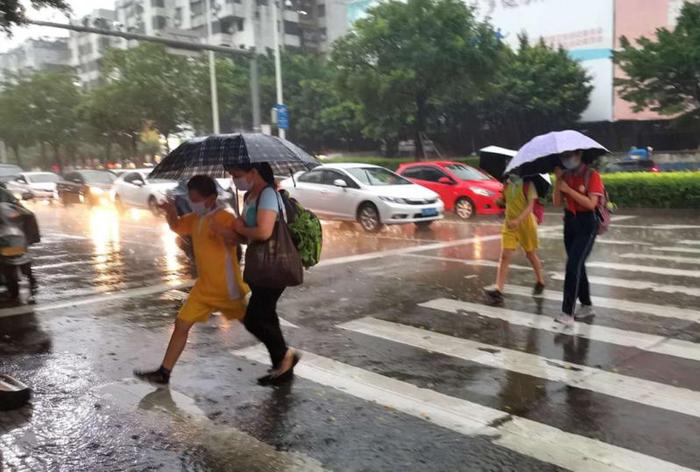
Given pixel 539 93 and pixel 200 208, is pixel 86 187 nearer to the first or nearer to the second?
pixel 200 208

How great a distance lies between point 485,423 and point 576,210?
2.65 meters

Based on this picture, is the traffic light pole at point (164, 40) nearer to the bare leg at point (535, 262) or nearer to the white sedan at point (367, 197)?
the white sedan at point (367, 197)

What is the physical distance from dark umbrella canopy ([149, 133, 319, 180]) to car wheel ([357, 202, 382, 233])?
359 inches

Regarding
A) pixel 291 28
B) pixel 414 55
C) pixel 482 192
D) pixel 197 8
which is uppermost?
pixel 197 8

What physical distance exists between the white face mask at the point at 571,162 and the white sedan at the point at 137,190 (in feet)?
51.7

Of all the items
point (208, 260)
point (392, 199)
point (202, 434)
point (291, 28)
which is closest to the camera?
point (202, 434)

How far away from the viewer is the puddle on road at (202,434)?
3547 mm

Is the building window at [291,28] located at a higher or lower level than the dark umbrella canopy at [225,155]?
higher

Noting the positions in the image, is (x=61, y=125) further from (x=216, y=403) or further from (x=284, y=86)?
(x=216, y=403)

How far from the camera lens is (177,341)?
4637 millimetres

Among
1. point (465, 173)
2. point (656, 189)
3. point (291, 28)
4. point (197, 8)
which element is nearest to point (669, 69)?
point (656, 189)

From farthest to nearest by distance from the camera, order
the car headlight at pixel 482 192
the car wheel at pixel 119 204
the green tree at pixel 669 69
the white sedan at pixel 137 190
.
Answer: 1. the green tree at pixel 669 69
2. the car wheel at pixel 119 204
3. the white sedan at pixel 137 190
4. the car headlight at pixel 482 192

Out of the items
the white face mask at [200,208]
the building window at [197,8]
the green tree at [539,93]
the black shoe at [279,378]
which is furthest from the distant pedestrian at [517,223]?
the building window at [197,8]

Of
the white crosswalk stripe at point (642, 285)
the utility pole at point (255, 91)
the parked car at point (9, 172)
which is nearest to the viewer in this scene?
the white crosswalk stripe at point (642, 285)
